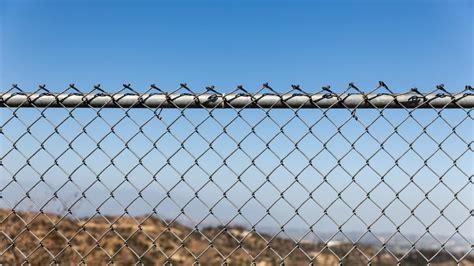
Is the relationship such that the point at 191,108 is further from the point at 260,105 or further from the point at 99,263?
the point at 99,263

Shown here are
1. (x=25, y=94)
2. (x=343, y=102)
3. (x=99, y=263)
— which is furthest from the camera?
(x=99, y=263)

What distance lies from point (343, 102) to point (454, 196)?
0.80 meters

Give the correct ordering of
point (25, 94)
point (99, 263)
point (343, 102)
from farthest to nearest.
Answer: point (99, 263) < point (25, 94) < point (343, 102)

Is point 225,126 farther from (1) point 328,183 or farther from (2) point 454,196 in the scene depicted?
(2) point 454,196

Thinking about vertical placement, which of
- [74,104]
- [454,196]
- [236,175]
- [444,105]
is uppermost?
[74,104]

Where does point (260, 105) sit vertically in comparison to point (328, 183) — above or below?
above

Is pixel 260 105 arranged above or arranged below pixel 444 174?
above

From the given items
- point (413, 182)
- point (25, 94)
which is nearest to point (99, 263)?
point (25, 94)

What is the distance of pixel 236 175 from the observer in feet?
9.94

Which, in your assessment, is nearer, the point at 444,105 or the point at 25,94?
the point at 444,105

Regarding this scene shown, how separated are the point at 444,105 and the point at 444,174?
1.24 feet

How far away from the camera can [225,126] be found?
2.99m

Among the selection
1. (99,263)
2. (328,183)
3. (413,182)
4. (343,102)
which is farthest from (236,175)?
(99,263)

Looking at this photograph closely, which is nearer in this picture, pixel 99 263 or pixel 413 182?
pixel 413 182
